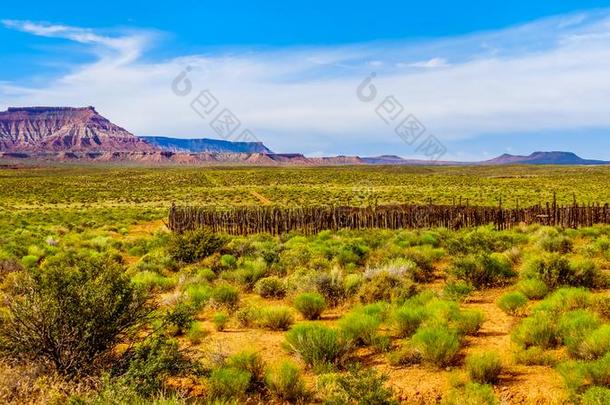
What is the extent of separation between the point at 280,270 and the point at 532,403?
771 centimetres

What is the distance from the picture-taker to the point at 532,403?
525 cm

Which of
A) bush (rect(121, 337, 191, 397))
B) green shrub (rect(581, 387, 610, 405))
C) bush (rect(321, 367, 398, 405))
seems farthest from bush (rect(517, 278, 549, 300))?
bush (rect(121, 337, 191, 397))

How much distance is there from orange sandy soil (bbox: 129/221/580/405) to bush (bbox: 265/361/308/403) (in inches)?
14.7

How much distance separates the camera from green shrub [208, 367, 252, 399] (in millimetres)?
5449

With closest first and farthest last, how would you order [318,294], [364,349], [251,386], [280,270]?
[251,386] < [364,349] < [318,294] < [280,270]

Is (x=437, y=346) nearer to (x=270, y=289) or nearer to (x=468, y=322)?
(x=468, y=322)

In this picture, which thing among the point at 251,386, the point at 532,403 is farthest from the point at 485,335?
the point at 251,386

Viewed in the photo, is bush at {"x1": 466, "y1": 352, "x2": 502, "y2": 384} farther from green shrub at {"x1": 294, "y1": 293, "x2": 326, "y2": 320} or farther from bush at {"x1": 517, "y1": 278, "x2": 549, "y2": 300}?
bush at {"x1": 517, "y1": 278, "x2": 549, "y2": 300}

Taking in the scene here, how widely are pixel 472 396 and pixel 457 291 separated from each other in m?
4.56

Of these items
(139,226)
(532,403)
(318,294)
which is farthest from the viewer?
(139,226)

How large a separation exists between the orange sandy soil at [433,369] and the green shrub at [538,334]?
19cm

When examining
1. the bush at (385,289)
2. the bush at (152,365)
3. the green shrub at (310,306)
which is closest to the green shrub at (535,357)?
the bush at (385,289)

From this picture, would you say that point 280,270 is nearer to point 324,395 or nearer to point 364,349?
point 364,349

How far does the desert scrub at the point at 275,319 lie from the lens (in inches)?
320
